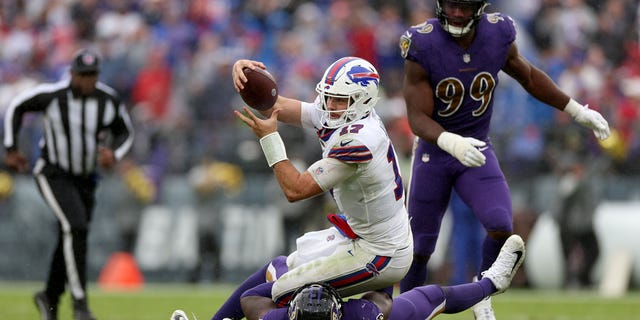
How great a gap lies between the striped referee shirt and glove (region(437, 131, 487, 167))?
2.97 m

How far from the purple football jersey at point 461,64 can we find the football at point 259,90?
1016 mm

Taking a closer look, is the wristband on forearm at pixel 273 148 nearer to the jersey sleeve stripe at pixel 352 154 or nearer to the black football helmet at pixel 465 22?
the jersey sleeve stripe at pixel 352 154

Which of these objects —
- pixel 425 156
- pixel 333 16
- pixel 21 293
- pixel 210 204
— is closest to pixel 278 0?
pixel 333 16

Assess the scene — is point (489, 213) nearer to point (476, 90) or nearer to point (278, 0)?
point (476, 90)

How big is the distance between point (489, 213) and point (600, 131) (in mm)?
865

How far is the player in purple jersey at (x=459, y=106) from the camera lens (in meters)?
6.80

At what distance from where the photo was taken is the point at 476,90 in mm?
6957

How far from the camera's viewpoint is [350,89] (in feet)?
19.4

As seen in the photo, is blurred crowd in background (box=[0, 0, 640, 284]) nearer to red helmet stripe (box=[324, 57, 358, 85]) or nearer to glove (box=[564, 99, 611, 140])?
glove (box=[564, 99, 611, 140])

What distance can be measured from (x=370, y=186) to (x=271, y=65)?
27.2 feet

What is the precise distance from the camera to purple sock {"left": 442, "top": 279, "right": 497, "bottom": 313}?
250 inches

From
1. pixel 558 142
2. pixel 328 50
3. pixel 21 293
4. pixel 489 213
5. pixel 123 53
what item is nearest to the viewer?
pixel 489 213

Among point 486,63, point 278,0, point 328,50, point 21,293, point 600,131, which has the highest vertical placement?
point 278,0

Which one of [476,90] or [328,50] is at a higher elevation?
[328,50]
